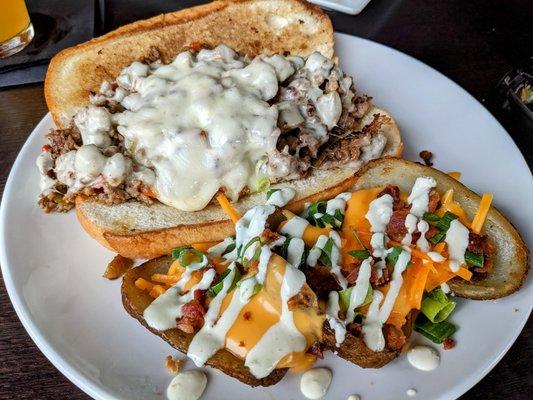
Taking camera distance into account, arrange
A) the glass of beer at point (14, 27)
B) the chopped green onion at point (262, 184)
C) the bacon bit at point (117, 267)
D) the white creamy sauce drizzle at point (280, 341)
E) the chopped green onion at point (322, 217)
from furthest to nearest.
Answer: the glass of beer at point (14, 27) → the chopped green onion at point (262, 184) → the bacon bit at point (117, 267) → the chopped green onion at point (322, 217) → the white creamy sauce drizzle at point (280, 341)

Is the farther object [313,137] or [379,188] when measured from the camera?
[313,137]

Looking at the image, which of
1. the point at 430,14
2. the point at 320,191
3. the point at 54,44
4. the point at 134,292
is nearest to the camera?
the point at 134,292

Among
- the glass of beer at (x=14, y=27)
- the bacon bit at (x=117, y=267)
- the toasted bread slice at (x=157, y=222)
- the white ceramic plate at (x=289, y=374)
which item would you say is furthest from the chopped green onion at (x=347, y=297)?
the glass of beer at (x=14, y=27)

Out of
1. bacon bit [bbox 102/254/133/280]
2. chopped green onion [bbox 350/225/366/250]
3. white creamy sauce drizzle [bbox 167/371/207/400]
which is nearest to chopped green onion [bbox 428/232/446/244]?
chopped green onion [bbox 350/225/366/250]

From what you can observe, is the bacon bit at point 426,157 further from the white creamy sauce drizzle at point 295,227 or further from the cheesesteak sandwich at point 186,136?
the white creamy sauce drizzle at point 295,227

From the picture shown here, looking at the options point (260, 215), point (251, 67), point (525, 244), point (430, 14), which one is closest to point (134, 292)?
point (260, 215)

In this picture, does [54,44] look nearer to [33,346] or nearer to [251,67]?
[251,67]

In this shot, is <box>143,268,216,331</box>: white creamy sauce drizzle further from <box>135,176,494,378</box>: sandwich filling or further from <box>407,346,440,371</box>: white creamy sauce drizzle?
<box>407,346,440,371</box>: white creamy sauce drizzle
